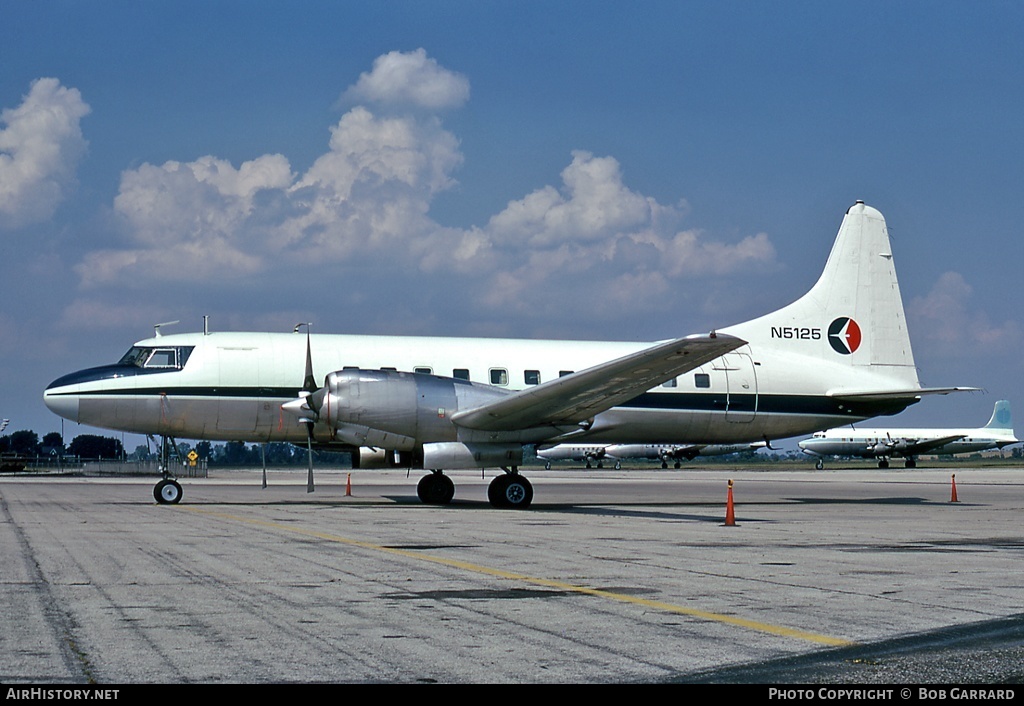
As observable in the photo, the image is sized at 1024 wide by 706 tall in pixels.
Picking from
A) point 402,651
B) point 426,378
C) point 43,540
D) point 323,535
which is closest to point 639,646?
point 402,651

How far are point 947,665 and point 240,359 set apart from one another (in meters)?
22.0

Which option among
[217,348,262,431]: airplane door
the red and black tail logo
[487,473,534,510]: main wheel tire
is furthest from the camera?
the red and black tail logo

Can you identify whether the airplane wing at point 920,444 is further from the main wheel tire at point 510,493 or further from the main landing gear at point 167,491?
the main landing gear at point 167,491

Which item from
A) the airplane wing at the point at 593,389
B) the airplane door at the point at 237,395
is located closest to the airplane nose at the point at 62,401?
the airplane door at the point at 237,395

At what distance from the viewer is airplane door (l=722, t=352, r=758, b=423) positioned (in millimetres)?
29688

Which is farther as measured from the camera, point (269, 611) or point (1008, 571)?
point (1008, 571)

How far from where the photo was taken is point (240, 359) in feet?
87.3

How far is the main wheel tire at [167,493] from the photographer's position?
2591 cm

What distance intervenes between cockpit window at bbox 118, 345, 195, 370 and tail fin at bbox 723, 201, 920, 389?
50.6ft

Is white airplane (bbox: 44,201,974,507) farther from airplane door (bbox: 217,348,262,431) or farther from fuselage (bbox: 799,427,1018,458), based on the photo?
fuselage (bbox: 799,427,1018,458)

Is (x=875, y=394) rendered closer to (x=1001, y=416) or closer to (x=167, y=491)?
(x=167, y=491)

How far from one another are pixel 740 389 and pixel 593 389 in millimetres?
7540

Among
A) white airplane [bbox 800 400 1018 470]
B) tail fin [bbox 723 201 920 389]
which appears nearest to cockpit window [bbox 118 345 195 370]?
tail fin [bbox 723 201 920 389]

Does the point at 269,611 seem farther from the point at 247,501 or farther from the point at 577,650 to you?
the point at 247,501
